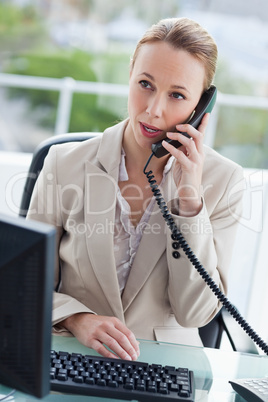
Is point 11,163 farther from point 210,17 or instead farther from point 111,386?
point 210,17

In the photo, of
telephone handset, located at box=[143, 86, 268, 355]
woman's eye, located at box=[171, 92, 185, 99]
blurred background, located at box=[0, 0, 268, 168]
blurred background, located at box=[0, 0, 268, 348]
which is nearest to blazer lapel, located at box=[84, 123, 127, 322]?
telephone handset, located at box=[143, 86, 268, 355]

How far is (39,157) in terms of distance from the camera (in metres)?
1.63

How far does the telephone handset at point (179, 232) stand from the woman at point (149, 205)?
0.02m

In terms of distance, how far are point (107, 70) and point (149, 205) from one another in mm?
5470

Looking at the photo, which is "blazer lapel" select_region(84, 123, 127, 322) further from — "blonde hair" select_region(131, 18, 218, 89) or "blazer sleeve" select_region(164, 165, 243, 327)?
"blonde hair" select_region(131, 18, 218, 89)

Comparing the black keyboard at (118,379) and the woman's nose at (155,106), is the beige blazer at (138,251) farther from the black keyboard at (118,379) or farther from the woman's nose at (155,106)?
the black keyboard at (118,379)

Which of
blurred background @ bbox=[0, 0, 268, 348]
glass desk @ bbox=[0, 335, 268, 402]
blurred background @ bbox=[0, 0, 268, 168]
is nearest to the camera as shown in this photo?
glass desk @ bbox=[0, 335, 268, 402]

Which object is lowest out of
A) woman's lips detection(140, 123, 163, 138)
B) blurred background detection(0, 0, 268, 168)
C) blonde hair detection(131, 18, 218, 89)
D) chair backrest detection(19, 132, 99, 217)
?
chair backrest detection(19, 132, 99, 217)

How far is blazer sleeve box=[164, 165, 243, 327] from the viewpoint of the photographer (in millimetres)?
1408

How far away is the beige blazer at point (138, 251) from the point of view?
1.45 metres

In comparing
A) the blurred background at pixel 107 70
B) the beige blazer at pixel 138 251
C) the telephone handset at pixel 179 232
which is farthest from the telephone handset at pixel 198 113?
the blurred background at pixel 107 70

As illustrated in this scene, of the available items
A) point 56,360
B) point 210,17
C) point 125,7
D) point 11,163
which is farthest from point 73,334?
point 125,7

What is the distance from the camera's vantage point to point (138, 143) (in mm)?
1468

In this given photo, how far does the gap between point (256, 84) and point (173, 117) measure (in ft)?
21.6
